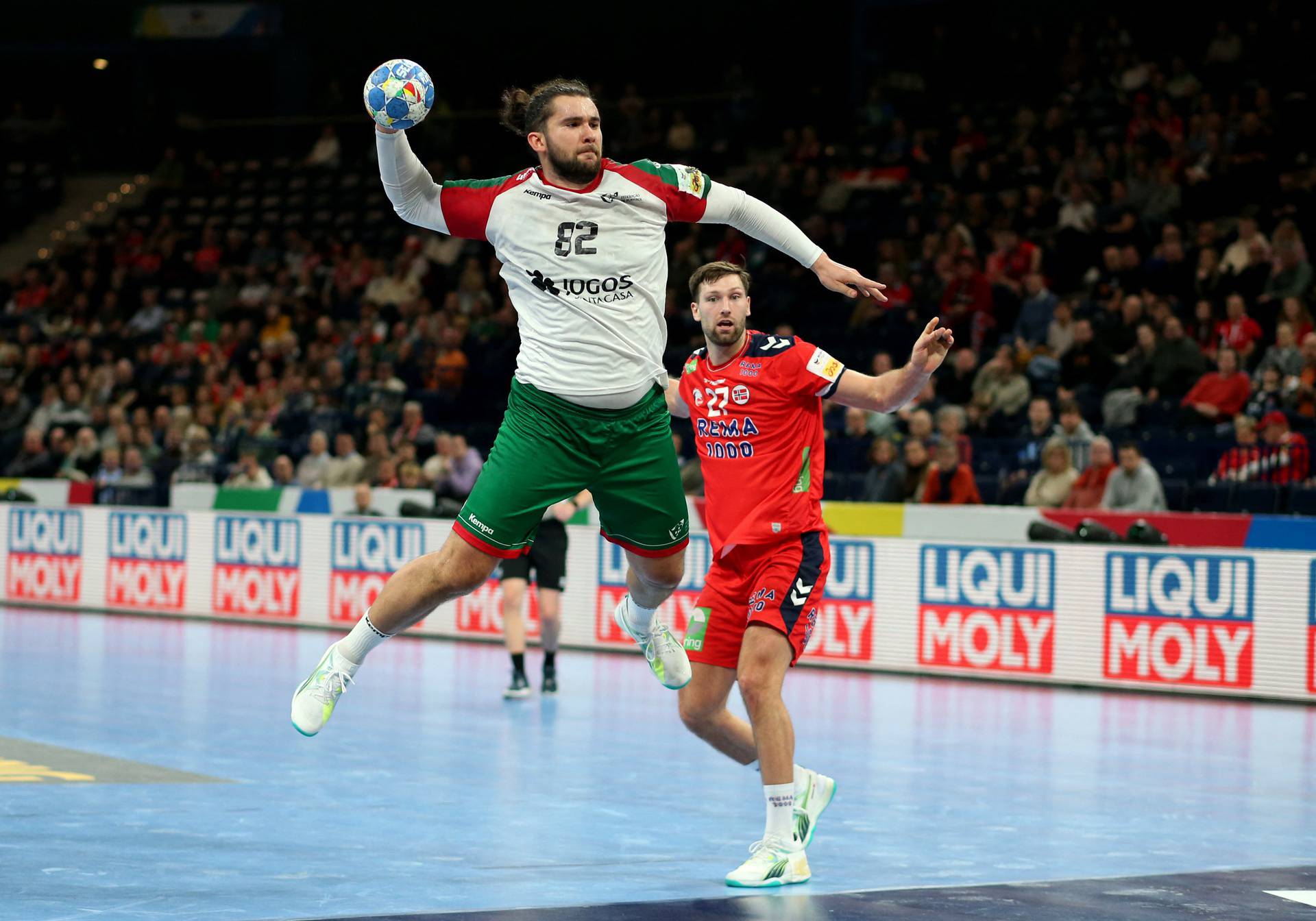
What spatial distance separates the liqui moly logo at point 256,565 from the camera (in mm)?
18812

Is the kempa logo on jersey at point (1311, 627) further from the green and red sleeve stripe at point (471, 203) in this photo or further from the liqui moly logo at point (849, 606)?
the green and red sleeve stripe at point (471, 203)

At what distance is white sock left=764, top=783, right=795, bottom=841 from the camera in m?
6.49

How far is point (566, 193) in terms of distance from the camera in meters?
6.21

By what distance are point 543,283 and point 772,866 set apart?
2.29m

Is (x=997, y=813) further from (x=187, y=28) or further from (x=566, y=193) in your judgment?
(x=187, y=28)

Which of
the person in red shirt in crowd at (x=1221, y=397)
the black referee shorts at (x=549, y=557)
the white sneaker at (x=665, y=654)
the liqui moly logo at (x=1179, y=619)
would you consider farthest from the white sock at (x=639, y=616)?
the person in red shirt in crowd at (x=1221, y=397)

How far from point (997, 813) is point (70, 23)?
3145cm

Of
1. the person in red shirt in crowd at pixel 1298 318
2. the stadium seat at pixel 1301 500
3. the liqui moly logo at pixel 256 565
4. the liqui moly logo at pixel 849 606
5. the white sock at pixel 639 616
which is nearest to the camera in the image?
the white sock at pixel 639 616

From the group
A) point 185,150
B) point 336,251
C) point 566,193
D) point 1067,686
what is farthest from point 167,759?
point 185,150

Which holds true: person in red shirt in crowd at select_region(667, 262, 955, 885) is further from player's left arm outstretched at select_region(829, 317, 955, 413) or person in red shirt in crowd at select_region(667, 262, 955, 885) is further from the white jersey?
the white jersey

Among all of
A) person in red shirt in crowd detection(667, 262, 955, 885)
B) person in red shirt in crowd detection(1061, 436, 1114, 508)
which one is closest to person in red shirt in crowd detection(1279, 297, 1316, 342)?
person in red shirt in crowd detection(1061, 436, 1114, 508)

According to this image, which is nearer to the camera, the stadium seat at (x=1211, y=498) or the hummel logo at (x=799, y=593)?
the hummel logo at (x=799, y=593)

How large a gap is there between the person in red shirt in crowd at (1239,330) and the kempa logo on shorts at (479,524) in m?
11.4

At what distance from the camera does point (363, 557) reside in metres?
18.0
